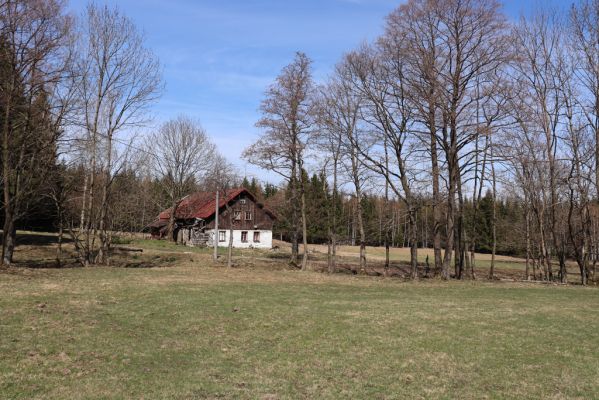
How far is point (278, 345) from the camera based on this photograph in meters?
9.17

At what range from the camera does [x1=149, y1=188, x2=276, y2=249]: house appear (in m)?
54.9

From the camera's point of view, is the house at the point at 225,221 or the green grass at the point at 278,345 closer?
the green grass at the point at 278,345

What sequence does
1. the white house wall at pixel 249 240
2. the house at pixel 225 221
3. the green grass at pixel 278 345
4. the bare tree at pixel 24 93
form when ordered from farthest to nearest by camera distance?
the white house wall at pixel 249 240, the house at pixel 225 221, the bare tree at pixel 24 93, the green grass at pixel 278 345

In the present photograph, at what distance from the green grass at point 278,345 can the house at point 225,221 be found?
129 feet

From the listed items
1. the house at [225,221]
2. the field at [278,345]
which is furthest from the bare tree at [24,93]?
the house at [225,221]

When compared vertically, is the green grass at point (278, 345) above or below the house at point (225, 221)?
below

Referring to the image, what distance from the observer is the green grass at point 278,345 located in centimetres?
672

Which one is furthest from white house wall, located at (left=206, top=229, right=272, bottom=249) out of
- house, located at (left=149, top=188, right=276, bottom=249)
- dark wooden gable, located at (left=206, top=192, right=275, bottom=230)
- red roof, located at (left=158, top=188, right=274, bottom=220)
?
red roof, located at (left=158, top=188, right=274, bottom=220)

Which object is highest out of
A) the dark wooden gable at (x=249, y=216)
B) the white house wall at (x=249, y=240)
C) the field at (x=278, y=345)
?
the dark wooden gable at (x=249, y=216)

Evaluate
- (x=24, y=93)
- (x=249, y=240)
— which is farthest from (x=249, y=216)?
(x=24, y=93)

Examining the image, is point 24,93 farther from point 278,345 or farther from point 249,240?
point 249,240

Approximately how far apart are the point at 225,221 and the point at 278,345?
1862 inches

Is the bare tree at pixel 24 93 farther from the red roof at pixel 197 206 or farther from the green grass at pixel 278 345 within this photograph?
the red roof at pixel 197 206

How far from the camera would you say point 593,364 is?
26.8ft
